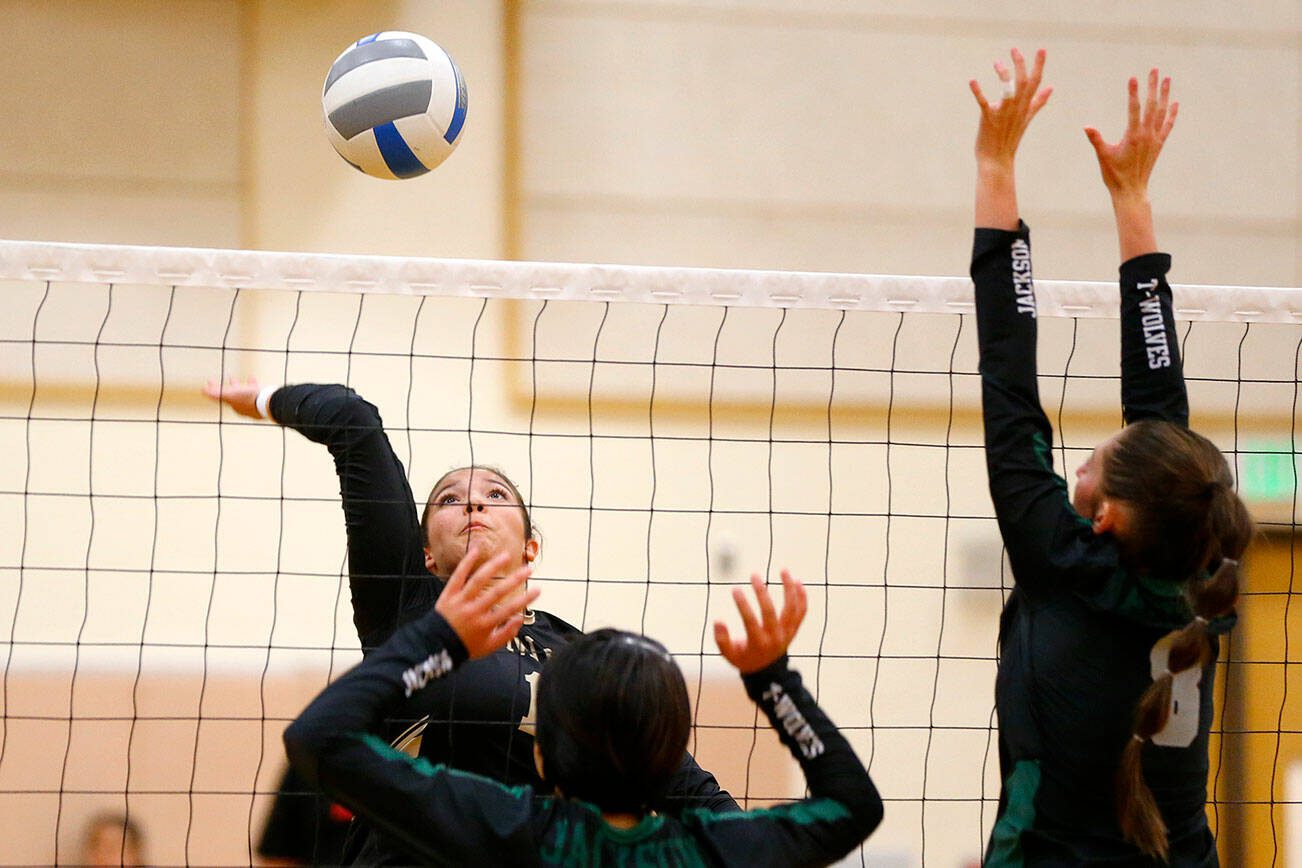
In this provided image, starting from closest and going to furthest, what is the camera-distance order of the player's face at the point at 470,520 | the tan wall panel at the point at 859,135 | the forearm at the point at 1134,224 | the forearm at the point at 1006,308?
the forearm at the point at 1006,308 < the forearm at the point at 1134,224 < the player's face at the point at 470,520 < the tan wall panel at the point at 859,135

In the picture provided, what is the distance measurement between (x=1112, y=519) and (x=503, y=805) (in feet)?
3.06

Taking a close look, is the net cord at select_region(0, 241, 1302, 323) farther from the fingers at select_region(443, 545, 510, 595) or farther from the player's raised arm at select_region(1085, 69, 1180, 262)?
the fingers at select_region(443, 545, 510, 595)

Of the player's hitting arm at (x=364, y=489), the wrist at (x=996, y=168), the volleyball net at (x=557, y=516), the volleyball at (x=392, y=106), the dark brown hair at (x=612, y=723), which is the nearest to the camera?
the dark brown hair at (x=612, y=723)

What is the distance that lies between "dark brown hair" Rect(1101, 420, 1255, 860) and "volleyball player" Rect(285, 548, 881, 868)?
37cm

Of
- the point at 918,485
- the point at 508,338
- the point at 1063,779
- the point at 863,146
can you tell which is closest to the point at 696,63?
the point at 863,146

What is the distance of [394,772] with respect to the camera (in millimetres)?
1858

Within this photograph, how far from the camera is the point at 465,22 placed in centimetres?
644

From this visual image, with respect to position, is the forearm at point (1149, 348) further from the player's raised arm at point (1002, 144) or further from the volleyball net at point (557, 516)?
the volleyball net at point (557, 516)

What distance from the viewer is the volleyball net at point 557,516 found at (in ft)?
19.2

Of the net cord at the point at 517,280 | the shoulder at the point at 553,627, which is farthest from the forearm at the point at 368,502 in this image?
the net cord at the point at 517,280

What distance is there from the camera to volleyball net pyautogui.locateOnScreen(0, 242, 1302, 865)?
5.86 meters

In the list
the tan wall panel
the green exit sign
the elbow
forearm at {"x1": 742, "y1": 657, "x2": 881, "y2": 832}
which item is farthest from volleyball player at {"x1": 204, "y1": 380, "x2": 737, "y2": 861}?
the green exit sign

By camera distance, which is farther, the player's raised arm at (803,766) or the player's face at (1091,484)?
the player's face at (1091,484)

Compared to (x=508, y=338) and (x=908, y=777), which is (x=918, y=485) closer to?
(x=908, y=777)
